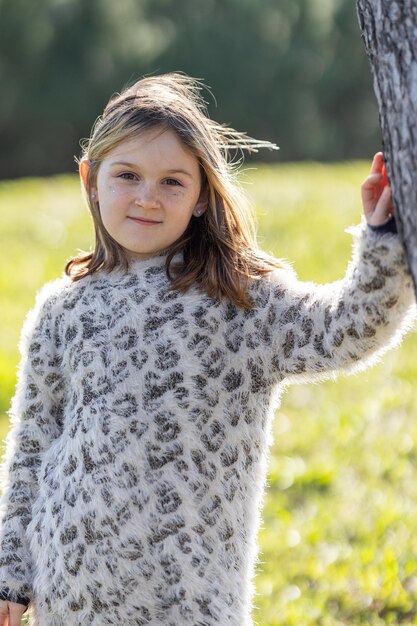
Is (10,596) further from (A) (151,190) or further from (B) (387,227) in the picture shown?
(B) (387,227)

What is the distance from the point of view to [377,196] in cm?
200

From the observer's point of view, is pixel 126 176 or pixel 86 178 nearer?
pixel 126 176

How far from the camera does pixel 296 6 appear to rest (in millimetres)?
36938

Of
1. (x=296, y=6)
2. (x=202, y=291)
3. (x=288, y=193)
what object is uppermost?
(x=296, y=6)

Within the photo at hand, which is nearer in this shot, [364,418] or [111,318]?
[111,318]

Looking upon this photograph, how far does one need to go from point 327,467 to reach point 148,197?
9.71ft

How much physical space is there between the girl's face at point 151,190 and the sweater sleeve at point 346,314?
0.29 metres

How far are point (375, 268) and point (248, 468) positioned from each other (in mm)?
674

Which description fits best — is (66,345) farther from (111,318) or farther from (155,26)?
(155,26)

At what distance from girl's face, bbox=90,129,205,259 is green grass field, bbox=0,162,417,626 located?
1.06 metres

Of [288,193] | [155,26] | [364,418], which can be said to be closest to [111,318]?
[364,418]

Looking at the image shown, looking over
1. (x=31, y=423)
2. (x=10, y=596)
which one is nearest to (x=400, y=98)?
(x=31, y=423)

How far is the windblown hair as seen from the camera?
7.84 ft

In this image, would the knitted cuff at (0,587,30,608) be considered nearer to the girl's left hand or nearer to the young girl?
the young girl
